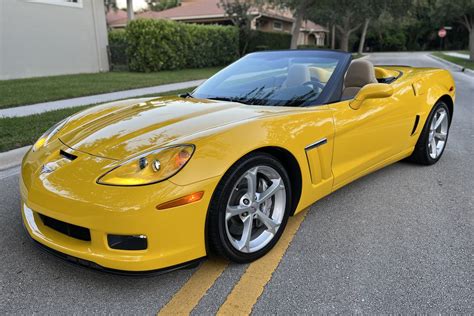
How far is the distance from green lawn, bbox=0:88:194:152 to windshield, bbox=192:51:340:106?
2702mm

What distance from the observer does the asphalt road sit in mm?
2178

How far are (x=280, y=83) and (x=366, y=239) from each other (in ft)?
4.81

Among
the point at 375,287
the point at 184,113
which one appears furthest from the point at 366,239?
the point at 184,113

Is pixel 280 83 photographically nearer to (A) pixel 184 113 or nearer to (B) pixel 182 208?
(A) pixel 184 113

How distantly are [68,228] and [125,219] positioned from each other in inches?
16.1

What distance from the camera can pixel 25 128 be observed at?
224 inches

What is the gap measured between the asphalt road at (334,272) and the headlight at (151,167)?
0.65m

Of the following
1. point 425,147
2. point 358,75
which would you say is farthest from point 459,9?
point 358,75

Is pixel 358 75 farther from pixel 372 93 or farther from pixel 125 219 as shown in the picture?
pixel 125 219

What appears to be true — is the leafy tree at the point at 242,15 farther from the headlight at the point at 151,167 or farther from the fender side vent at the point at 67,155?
the headlight at the point at 151,167

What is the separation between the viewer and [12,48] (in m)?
13.0

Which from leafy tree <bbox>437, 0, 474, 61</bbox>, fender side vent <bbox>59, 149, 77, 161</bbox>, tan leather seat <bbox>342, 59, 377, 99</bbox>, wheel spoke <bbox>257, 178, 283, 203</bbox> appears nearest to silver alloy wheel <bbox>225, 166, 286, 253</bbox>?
wheel spoke <bbox>257, 178, 283, 203</bbox>

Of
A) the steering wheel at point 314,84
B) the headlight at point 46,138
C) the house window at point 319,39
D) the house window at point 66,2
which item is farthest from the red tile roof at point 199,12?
the headlight at point 46,138

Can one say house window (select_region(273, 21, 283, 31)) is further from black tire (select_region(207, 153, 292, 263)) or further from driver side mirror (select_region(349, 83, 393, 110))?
black tire (select_region(207, 153, 292, 263))
